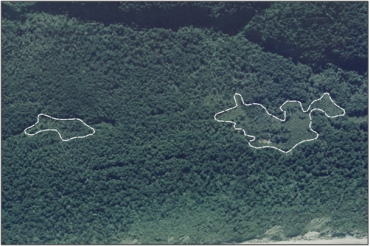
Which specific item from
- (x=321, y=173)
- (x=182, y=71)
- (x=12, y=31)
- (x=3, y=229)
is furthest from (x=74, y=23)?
(x=321, y=173)

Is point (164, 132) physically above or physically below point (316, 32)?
below

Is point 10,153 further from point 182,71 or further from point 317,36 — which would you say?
point 317,36

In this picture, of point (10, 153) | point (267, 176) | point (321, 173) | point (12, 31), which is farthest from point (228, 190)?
point (12, 31)

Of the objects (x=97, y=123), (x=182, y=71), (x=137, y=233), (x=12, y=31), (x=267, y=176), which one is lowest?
(x=137, y=233)

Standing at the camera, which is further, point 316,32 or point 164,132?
point 316,32

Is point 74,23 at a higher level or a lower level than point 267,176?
higher

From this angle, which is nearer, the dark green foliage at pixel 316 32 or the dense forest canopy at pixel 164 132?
the dense forest canopy at pixel 164 132
